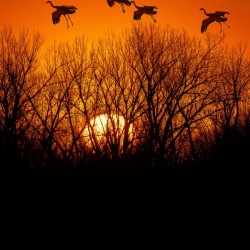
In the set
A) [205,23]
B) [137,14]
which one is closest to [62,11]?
[137,14]

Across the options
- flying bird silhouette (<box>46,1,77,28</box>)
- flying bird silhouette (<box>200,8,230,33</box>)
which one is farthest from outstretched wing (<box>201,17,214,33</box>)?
flying bird silhouette (<box>46,1,77,28</box>)

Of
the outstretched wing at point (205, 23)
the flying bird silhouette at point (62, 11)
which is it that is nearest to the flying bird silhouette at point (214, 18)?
the outstretched wing at point (205, 23)

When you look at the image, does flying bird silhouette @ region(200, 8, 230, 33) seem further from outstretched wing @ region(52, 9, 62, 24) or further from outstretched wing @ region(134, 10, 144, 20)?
outstretched wing @ region(52, 9, 62, 24)

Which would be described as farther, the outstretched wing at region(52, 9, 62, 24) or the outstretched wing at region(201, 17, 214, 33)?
the outstretched wing at region(201, 17, 214, 33)

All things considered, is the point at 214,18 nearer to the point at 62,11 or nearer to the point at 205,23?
the point at 205,23

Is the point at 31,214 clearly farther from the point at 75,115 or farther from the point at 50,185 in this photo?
the point at 75,115

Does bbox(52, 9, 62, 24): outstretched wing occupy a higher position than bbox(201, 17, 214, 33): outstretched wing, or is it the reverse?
bbox(52, 9, 62, 24): outstretched wing

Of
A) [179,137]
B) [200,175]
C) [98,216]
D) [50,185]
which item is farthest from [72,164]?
[179,137]

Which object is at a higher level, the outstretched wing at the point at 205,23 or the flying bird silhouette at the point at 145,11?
the flying bird silhouette at the point at 145,11

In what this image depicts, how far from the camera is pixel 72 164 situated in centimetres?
1323

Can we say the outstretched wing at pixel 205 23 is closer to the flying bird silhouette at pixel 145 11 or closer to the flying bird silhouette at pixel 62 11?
the flying bird silhouette at pixel 145 11

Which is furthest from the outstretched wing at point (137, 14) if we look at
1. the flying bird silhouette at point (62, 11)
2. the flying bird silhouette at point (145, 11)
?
the flying bird silhouette at point (62, 11)

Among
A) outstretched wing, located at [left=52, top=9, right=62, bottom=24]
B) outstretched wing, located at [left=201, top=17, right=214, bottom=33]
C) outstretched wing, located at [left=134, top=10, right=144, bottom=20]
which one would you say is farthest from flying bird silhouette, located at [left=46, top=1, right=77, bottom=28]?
outstretched wing, located at [left=201, top=17, right=214, bottom=33]

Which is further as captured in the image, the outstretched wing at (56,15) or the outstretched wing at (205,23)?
the outstretched wing at (205,23)
